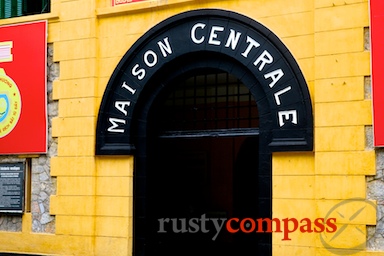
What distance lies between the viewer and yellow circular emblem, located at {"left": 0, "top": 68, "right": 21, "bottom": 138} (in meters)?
13.0

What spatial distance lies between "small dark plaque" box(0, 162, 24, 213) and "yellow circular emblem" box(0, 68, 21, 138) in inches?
27.9

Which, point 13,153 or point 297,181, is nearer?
point 297,181

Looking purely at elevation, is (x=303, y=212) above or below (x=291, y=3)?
below

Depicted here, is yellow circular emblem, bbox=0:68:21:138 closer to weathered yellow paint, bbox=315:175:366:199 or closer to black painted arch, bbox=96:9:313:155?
black painted arch, bbox=96:9:313:155

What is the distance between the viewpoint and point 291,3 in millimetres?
10430

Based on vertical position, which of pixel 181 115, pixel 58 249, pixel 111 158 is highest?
pixel 181 115

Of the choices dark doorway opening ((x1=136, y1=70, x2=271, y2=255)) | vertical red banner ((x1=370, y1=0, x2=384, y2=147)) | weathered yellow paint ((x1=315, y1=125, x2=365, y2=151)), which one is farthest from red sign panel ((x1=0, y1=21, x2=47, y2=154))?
vertical red banner ((x1=370, y1=0, x2=384, y2=147))

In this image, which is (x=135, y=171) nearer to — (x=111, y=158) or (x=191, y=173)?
(x=111, y=158)

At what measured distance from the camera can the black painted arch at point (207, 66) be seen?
1024cm

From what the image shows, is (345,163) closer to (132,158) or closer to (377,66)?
(377,66)

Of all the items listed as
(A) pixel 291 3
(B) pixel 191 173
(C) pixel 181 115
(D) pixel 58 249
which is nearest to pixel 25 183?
(D) pixel 58 249

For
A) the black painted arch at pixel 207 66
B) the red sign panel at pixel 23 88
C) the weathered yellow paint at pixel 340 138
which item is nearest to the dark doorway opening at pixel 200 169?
the black painted arch at pixel 207 66

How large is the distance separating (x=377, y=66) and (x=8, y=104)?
24.1 feet

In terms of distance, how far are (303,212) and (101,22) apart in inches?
205
